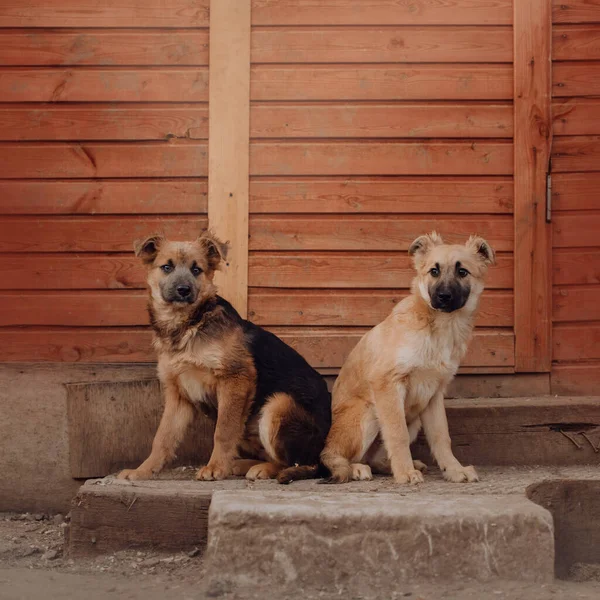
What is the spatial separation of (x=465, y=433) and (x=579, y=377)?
107 cm

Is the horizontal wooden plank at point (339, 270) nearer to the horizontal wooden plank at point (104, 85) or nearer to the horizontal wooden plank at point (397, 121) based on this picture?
the horizontal wooden plank at point (397, 121)

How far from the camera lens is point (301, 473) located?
5219 millimetres

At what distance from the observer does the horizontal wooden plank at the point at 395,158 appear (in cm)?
648

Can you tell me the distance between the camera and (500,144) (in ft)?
21.3

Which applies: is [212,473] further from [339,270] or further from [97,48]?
[97,48]

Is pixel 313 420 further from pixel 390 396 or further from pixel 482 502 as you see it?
pixel 482 502

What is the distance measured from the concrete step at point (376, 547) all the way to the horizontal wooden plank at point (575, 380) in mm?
2327

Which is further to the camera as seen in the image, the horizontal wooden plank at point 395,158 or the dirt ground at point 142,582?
the horizontal wooden plank at point 395,158

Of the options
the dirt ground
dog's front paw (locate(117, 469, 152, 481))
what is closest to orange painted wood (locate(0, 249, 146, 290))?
dog's front paw (locate(117, 469, 152, 481))

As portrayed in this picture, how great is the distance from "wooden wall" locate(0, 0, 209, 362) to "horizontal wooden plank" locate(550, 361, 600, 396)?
9.32 feet

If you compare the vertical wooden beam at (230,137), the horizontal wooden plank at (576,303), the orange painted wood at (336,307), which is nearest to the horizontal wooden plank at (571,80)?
the horizontal wooden plank at (576,303)

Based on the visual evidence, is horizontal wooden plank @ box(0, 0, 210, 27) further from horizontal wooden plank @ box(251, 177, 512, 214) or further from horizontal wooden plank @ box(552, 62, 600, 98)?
horizontal wooden plank @ box(552, 62, 600, 98)

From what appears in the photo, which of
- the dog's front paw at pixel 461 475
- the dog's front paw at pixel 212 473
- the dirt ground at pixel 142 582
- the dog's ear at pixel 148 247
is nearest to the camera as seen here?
the dirt ground at pixel 142 582

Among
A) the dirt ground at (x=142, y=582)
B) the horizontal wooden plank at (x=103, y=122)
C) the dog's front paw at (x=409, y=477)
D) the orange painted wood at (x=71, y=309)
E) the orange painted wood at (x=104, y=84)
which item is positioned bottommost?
the dirt ground at (x=142, y=582)
